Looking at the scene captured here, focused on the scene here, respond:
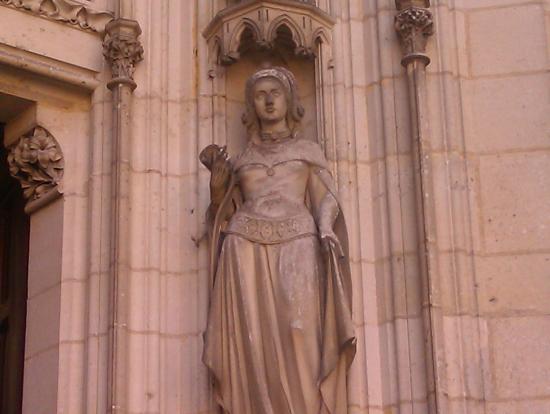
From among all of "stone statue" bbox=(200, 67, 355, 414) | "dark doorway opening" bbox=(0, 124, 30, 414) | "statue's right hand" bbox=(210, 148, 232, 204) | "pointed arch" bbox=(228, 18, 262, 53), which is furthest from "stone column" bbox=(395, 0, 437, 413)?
"dark doorway opening" bbox=(0, 124, 30, 414)

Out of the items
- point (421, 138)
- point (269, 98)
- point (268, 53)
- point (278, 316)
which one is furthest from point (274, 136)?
point (278, 316)

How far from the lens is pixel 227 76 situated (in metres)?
9.72

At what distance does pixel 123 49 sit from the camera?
9.51 m

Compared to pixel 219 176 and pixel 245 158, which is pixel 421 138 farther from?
pixel 219 176

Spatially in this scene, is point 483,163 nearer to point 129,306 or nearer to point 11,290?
point 129,306

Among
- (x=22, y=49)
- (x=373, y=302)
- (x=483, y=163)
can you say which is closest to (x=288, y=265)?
(x=373, y=302)

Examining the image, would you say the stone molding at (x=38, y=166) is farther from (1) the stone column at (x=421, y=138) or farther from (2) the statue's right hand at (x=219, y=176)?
(1) the stone column at (x=421, y=138)

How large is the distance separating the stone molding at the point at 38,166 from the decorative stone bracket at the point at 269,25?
1.11 meters

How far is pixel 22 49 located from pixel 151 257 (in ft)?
4.63

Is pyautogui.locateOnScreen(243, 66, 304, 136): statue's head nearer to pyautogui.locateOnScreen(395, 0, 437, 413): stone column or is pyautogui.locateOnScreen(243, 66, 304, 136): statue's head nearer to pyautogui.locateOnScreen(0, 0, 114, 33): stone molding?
pyautogui.locateOnScreen(395, 0, 437, 413): stone column

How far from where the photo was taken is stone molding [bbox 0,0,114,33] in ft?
31.2

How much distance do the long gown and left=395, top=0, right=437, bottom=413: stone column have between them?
42 cm

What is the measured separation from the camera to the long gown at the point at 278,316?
8.62 metres

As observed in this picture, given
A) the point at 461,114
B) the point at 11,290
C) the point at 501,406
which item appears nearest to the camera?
the point at 501,406
